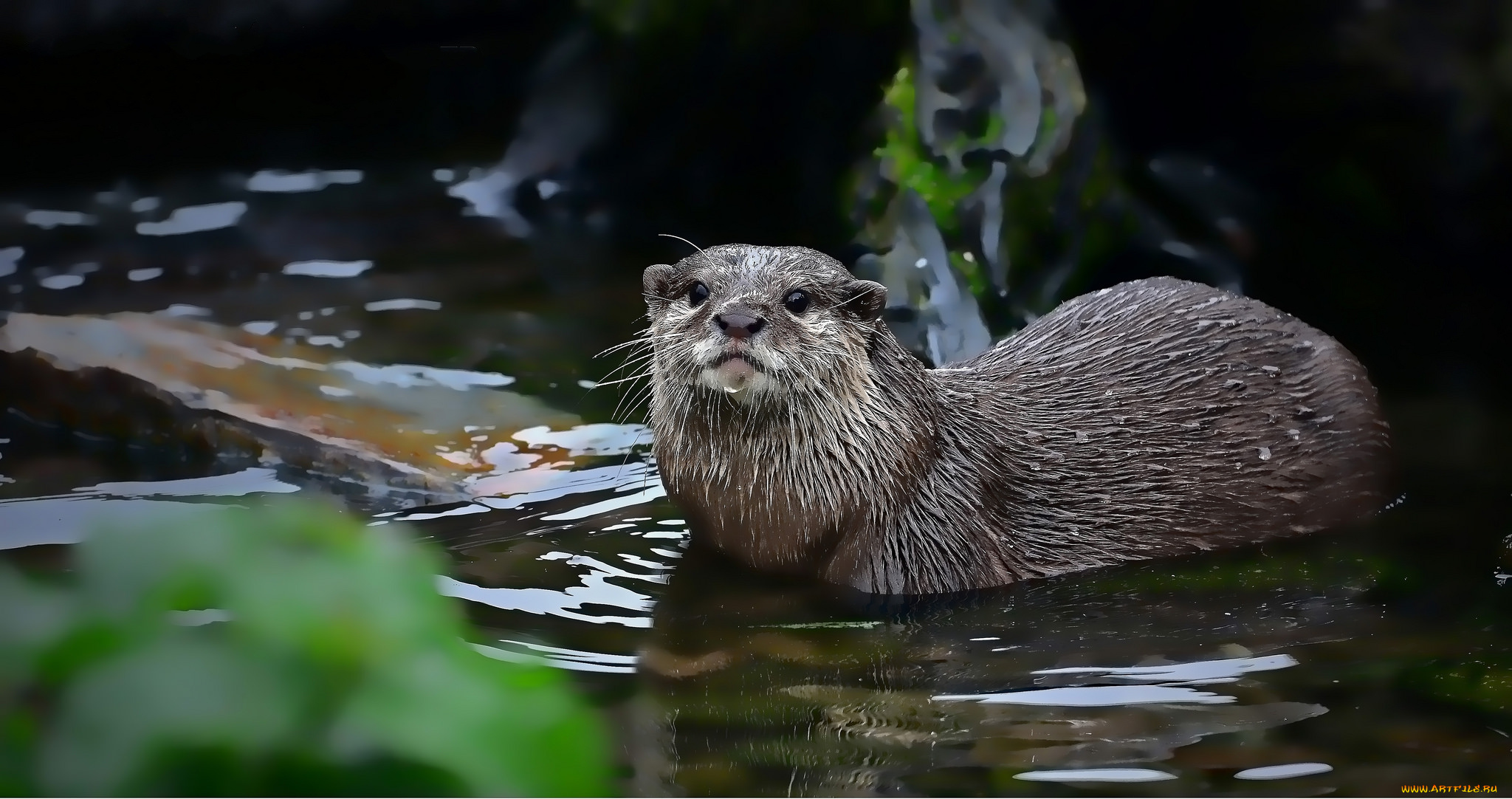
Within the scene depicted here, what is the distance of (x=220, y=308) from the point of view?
616cm

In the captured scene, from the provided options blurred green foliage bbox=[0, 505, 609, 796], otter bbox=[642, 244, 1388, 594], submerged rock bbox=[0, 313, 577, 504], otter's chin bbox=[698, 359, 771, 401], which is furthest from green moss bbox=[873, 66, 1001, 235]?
blurred green foliage bbox=[0, 505, 609, 796]

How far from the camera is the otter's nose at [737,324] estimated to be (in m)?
3.72

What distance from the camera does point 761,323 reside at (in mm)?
3779

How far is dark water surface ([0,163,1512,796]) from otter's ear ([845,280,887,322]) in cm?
75

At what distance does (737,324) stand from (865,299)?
47 cm

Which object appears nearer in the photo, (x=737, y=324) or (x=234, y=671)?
(x=234, y=671)

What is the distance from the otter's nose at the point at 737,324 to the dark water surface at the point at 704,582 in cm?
72

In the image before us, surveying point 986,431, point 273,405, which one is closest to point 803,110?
point 273,405

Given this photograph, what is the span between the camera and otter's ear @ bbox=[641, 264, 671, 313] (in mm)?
4082

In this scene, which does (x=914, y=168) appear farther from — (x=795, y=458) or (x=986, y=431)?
(x=795, y=458)

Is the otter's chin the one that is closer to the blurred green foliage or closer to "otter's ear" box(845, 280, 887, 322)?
"otter's ear" box(845, 280, 887, 322)

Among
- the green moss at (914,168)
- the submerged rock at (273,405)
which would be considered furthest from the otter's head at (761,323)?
the green moss at (914,168)

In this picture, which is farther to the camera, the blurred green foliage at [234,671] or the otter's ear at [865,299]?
the otter's ear at [865,299]

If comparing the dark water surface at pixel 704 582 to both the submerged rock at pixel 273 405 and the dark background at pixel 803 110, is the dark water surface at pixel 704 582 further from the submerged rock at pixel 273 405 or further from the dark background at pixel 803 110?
the dark background at pixel 803 110
